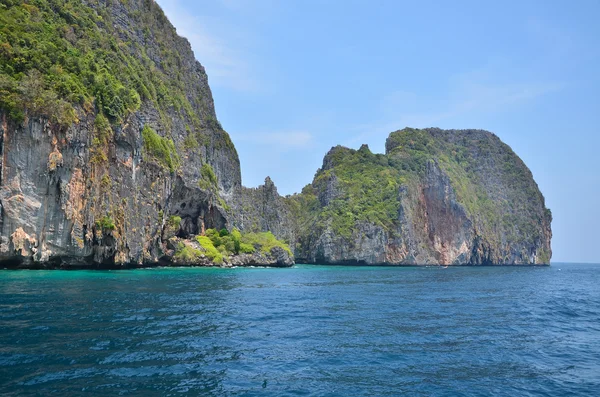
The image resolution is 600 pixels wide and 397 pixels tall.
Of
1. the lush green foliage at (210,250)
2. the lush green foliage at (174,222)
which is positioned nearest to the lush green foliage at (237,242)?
the lush green foliage at (210,250)

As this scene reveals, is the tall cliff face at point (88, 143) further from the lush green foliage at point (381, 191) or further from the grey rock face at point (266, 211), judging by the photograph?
the lush green foliage at point (381, 191)

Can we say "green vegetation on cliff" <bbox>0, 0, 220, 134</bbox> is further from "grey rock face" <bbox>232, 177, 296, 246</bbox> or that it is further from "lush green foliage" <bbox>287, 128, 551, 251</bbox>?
"lush green foliage" <bbox>287, 128, 551, 251</bbox>

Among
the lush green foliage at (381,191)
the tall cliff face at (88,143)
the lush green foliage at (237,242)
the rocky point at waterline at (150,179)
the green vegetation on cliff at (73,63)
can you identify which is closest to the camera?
→ the tall cliff face at (88,143)

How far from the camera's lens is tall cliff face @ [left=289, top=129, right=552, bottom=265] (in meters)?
143

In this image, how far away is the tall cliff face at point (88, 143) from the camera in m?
49.2

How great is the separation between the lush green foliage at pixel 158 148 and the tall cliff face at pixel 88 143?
271 millimetres

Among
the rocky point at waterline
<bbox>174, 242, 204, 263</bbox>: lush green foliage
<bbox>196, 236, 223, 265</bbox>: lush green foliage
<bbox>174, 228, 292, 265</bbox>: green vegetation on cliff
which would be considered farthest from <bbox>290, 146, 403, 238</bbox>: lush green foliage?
<bbox>174, 242, 204, 263</bbox>: lush green foliage

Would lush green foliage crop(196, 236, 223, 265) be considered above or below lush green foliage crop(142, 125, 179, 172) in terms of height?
below

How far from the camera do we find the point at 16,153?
48688 millimetres

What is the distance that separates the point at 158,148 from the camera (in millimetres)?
76688

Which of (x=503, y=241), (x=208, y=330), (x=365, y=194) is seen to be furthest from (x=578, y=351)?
(x=503, y=241)

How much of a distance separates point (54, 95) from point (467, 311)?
53777 mm

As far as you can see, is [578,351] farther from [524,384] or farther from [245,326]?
[245,326]

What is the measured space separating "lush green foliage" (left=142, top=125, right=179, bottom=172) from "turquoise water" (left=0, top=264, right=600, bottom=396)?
45730 millimetres
